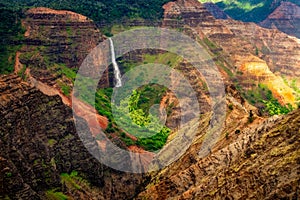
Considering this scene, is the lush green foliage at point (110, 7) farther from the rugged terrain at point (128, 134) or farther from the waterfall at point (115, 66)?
the waterfall at point (115, 66)

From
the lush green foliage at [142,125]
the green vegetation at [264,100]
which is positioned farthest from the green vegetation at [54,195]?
the green vegetation at [264,100]

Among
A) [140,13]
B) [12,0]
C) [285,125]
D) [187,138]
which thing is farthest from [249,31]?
[285,125]

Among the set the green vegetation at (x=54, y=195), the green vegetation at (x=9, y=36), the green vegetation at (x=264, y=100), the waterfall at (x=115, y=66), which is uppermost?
the green vegetation at (x=54, y=195)

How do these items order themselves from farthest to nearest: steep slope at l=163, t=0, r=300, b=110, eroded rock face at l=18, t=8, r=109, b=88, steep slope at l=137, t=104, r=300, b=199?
steep slope at l=163, t=0, r=300, b=110, eroded rock face at l=18, t=8, r=109, b=88, steep slope at l=137, t=104, r=300, b=199

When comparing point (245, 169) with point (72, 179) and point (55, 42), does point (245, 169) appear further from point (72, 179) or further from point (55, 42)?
point (55, 42)

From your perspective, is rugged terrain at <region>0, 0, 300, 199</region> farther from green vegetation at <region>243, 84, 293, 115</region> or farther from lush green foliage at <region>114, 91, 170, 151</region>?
lush green foliage at <region>114, 91, 170, 151</region>

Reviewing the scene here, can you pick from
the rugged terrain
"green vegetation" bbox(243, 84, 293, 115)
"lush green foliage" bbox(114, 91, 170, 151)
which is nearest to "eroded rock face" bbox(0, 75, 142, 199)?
the rugged terrain

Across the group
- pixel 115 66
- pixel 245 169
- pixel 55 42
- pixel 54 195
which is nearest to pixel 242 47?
pixel 115 66

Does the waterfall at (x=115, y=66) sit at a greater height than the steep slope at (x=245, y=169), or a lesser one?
lesser
